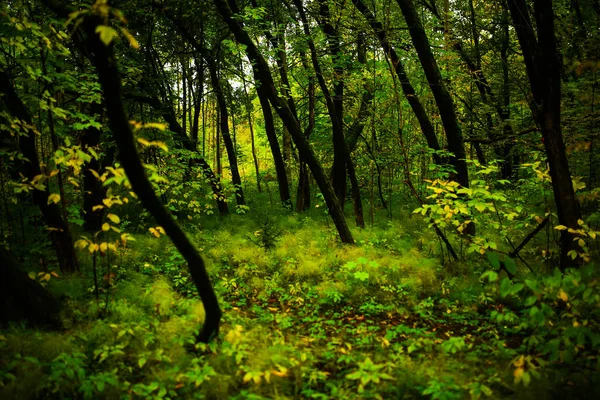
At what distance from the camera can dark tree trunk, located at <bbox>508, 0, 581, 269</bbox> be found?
4.58 meters

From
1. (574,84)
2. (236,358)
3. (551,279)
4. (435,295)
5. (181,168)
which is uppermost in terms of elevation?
(574,84)

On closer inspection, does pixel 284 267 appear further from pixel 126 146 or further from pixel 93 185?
pixel 93 185

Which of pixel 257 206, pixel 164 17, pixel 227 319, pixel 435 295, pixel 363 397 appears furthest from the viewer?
pixel 257 206

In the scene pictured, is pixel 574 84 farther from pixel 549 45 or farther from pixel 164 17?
pixel 164 17

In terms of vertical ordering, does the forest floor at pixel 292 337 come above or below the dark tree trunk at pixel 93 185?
below

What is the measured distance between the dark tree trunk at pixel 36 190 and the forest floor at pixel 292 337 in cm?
41

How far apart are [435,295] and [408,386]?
2.58 metres

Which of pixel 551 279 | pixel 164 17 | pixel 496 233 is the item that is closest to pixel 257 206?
pixel 164 17

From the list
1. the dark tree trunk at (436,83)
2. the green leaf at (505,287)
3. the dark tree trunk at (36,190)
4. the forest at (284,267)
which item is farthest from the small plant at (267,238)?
the green leaf at (505,287)

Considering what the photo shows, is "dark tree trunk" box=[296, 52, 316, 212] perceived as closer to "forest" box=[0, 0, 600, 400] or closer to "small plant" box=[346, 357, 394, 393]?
"forest" box=[0, 0, 600, 400]

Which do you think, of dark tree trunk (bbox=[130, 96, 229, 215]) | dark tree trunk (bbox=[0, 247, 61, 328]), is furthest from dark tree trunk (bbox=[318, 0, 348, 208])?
dark tree trunk (bbox=[0, 247, 61, 328])

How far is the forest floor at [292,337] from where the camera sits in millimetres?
3111

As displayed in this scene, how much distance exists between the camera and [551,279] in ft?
8.99

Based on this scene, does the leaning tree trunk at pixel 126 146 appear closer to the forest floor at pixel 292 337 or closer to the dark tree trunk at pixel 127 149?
the dark tree trunk at pixel 127 149
